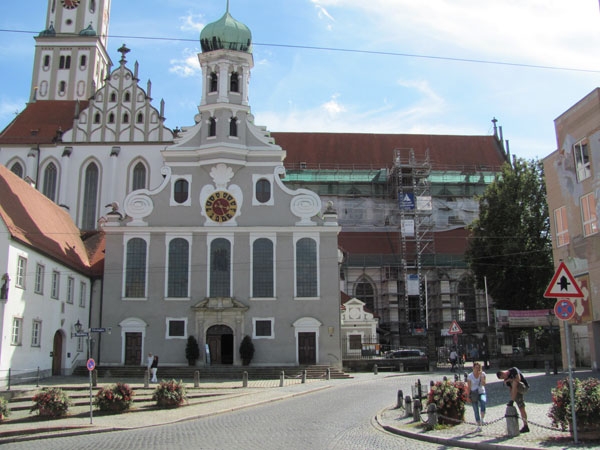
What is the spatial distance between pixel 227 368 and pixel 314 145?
42.2 meters

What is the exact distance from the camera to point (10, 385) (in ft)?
84.5

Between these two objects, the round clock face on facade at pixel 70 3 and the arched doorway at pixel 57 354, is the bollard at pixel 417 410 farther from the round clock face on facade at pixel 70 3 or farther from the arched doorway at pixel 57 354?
the round clock face on facade at pixel 70 3

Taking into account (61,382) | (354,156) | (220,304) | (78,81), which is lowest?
(61,382)

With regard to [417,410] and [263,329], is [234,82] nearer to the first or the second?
[263,329]

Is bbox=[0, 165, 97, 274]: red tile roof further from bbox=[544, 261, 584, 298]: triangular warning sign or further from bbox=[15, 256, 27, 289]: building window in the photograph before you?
bbox=[544, 261, 584, 298]: triangular warning sign

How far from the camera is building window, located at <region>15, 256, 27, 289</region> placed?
2741 cm

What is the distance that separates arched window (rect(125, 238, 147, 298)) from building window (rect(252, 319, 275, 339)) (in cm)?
643

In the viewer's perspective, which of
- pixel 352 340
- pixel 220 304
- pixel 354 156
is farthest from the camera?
pixel 354 156

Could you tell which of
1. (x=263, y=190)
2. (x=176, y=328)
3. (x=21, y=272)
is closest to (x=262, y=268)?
(x=263, y=190)

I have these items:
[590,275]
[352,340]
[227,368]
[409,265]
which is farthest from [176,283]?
[409,265]

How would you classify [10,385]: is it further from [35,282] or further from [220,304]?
[220,304]

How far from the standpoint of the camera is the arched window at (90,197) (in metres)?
48.5

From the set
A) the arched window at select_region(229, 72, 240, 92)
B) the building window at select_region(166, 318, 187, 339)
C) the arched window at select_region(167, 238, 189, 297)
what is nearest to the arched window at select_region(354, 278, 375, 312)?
the arched window at select_region(229, 72, 240, 92)

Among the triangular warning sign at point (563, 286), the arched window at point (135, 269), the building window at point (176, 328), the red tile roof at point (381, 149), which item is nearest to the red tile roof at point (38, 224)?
the arched window at point (135, 269)
